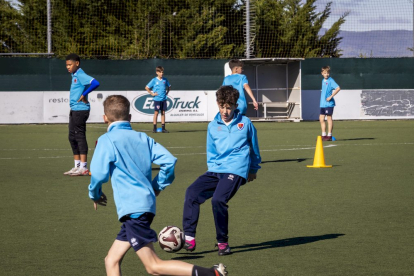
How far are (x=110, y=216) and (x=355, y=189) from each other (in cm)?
364

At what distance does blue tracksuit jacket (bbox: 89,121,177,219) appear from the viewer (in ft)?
14.8

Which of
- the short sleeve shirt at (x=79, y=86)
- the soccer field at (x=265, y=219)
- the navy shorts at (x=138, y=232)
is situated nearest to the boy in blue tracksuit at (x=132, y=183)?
the navy shorts at (x=138, y=232)

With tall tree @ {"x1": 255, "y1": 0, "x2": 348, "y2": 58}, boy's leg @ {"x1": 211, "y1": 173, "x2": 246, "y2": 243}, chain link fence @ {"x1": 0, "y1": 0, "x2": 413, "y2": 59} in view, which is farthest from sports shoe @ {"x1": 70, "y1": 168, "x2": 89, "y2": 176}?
tall tree @ {"x1": 255, "y1": 0, "x2": 348, "y2": 58}

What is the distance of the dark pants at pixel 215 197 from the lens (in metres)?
6.20

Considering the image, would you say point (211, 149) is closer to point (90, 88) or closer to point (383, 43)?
point (90, 88)

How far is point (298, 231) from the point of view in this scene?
281 inches

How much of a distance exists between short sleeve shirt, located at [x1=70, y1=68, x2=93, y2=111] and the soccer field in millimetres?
1177

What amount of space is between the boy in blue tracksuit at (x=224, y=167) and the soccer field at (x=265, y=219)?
0.27 metres

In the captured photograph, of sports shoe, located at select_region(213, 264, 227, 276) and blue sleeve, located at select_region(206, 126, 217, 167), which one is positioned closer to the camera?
sports shoe, located at select_region(213, 264, 227, 276)

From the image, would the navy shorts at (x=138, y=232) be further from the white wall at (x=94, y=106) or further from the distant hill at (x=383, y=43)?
the distant hill at (x=383, y=43)

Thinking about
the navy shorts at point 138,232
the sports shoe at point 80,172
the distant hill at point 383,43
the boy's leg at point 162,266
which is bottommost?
the sports shoe at point 80,172

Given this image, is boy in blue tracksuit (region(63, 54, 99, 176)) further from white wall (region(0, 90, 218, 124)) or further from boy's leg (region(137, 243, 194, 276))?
white wall (region(0, 90, 218, 124))

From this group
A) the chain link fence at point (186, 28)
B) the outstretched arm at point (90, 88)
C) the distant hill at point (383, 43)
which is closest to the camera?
the outstretched arm at point (90, 88)

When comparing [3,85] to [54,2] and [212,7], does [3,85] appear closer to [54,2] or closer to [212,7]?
[54,2]
